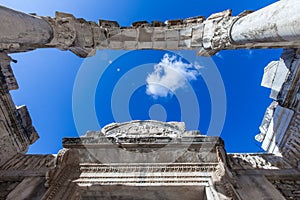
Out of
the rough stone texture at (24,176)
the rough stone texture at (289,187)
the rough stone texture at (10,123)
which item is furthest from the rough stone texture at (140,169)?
the rough stone texture at (10,123)

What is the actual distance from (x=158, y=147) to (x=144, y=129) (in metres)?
1.57

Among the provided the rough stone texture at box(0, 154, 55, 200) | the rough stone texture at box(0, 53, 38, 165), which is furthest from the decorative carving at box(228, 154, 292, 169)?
the rough stone texture at box(0, 53, 38, 165)

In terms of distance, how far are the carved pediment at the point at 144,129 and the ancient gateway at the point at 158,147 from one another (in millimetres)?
36

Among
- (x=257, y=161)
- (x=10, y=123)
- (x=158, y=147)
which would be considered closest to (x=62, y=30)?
(x=10, y=123)

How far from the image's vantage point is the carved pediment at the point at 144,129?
7.16 meters

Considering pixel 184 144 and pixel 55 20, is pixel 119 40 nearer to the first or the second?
pixel 55 20

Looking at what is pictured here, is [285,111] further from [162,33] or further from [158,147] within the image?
[162,33]

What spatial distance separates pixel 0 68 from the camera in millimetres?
7031

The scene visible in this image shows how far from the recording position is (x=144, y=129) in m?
7.51

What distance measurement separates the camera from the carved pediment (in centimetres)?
716

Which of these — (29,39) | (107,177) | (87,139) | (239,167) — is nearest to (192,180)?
(239,167)

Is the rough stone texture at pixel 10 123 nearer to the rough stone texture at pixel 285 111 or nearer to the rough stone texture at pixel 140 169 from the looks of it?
the rough stone texture at pixel 140 169

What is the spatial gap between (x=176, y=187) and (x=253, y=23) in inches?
180

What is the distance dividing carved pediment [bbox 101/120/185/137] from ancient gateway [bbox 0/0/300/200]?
0.12 ft
